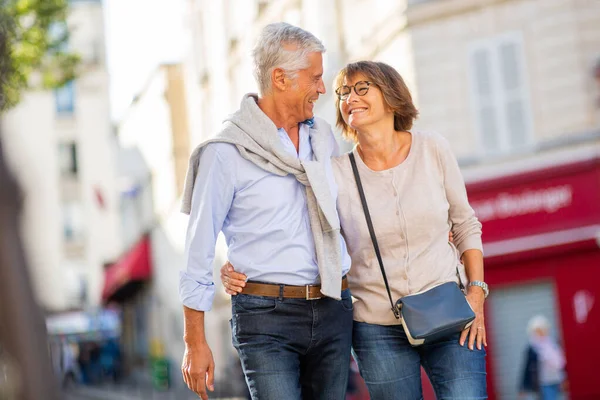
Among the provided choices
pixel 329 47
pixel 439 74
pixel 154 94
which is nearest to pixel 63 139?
pixel 154 94

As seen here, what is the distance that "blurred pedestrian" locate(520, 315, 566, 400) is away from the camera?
15.3m

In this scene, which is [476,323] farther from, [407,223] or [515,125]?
[515,125]

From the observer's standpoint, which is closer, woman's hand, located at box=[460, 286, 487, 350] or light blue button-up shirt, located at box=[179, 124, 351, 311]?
light blue button-up shirt, located at box=[179, 124, 351, 311]

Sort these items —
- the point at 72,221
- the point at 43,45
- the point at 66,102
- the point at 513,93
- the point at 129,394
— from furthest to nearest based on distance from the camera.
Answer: the point at 66,102
the point at 72,221
the point at 129,394
the point at 513,93
the point at 43,45

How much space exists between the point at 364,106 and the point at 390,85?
114 mm

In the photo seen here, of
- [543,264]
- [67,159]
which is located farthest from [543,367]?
[67,159]

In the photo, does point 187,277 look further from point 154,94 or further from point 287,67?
point 154,94

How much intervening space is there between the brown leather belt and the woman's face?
25.3 inches

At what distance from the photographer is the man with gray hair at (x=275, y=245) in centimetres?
371

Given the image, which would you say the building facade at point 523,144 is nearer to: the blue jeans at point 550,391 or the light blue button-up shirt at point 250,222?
the blue jeans at point 550,391

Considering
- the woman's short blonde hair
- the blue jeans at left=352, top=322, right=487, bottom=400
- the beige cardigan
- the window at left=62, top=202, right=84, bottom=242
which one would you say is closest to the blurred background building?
the woman's short blonde hair

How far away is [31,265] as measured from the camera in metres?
1.10

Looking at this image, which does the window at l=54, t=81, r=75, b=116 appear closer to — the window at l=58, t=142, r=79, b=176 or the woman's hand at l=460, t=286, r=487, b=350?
the window at l=58, t=142, r=79, b=176

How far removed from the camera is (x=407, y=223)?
3.96m
